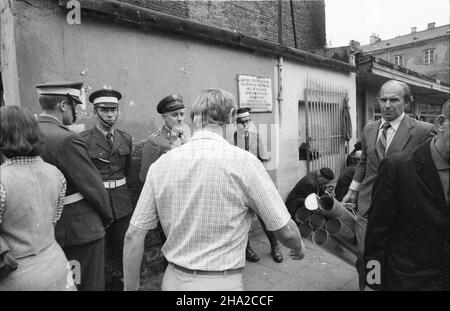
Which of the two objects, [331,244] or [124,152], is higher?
[124,152]

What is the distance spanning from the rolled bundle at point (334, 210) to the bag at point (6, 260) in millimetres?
2324

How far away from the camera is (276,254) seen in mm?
4406

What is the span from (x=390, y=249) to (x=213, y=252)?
0.99 meters

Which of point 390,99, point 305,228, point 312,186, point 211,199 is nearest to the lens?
point 211,199

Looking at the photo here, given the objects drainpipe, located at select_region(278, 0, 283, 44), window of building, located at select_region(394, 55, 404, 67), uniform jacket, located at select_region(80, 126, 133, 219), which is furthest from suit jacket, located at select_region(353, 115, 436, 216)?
window of building, located at select_region(394, 55, 404, 67)

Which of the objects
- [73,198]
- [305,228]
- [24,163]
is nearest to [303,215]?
[305,228]

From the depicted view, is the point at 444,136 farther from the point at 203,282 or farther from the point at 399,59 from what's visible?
the point at 399,59

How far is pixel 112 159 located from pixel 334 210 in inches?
82.6

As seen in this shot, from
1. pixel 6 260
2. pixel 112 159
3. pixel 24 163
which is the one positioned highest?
pixel 24 163

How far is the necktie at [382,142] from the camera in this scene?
3.05m

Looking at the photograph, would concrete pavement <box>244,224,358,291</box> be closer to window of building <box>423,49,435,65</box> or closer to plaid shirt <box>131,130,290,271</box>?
plaid shirt <box>131,130,290,271</box>

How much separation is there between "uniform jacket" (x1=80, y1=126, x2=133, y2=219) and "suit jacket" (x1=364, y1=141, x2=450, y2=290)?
2205 mm

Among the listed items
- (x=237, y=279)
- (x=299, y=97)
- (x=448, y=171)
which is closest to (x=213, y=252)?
(x=237, y=279)
